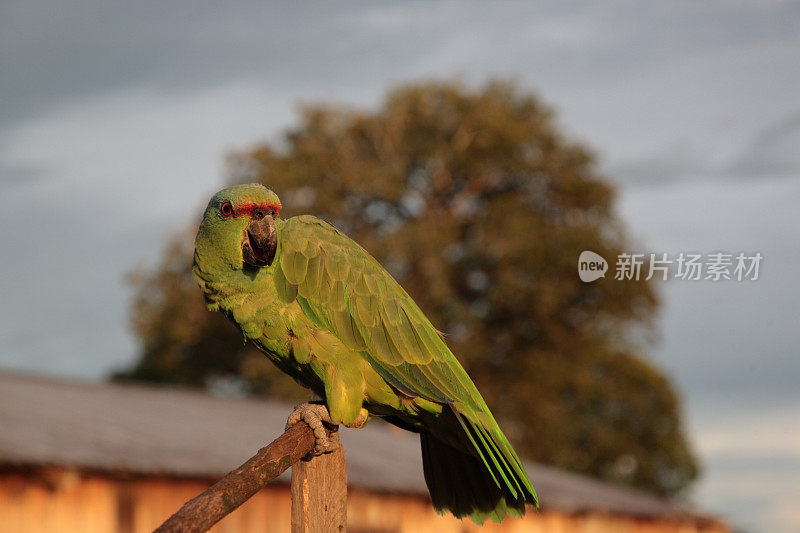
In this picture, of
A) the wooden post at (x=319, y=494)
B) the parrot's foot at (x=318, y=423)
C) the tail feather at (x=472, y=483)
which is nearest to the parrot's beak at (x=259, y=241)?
the parrot's foot at (x=318, y=423)

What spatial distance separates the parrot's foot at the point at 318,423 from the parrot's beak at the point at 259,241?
30.3 inches

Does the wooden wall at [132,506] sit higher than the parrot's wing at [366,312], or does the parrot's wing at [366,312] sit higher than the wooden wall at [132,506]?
the wooden wall at [132,506]

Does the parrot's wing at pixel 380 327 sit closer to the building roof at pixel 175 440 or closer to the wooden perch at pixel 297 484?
the wooden perch at pixel 297 484

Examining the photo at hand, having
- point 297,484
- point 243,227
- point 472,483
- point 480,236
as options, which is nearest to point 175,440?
point 472,483

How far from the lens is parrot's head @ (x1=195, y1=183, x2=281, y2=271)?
4484mm

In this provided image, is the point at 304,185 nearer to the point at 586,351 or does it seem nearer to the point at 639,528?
the point at 586,351

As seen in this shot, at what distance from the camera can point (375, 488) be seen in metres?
12.9

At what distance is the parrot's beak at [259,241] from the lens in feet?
14.7

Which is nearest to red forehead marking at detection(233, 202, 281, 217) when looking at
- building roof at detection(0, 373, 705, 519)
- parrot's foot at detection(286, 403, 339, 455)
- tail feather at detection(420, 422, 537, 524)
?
parrot's foot at detection(286, 403, 339, 455)

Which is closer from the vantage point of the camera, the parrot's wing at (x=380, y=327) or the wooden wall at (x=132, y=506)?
the parrot's wing at (x=380, y=327)

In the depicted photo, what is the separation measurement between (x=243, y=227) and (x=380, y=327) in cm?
89

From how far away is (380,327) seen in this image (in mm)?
4777

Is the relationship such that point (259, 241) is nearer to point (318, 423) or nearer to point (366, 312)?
point (366, 312)

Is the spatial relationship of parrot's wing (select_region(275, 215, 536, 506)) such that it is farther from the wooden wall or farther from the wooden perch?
the wooden wall
